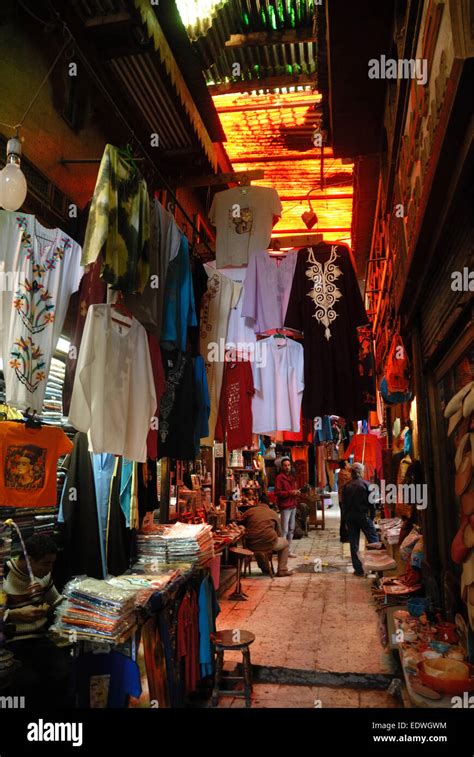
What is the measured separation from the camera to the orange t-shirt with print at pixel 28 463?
352 centimetres

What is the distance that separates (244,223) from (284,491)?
904 centimetres

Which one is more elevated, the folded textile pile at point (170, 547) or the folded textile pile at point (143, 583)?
the folded textile pile at point (170, 547)

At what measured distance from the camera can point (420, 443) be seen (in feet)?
17.7

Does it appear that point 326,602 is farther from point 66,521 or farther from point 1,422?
point 1,422

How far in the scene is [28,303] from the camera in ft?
11.6

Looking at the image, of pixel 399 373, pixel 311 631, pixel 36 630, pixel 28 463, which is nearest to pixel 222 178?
pixel 399 373

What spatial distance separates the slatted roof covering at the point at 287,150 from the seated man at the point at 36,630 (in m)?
6.45

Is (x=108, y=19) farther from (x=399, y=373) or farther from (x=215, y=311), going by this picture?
(x=399, y=373)

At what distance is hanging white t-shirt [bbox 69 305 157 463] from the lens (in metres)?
3.46

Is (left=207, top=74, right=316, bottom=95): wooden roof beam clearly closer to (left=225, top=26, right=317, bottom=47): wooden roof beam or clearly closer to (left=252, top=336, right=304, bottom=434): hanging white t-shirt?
(left=225, top=26, right=317, bottom=47): wooden roof beam

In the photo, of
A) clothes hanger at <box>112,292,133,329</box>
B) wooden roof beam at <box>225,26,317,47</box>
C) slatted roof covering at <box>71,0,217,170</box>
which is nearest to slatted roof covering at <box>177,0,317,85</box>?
wooden roof beam at <box>225,26,317,47</box>

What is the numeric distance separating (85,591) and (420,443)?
3567mm

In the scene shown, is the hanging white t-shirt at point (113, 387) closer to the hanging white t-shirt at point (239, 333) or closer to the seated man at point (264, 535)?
the hanging white t-shirt at point (239, 333)

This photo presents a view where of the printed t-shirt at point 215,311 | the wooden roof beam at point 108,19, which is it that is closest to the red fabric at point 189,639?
the printed t-shirt at point 215,311
